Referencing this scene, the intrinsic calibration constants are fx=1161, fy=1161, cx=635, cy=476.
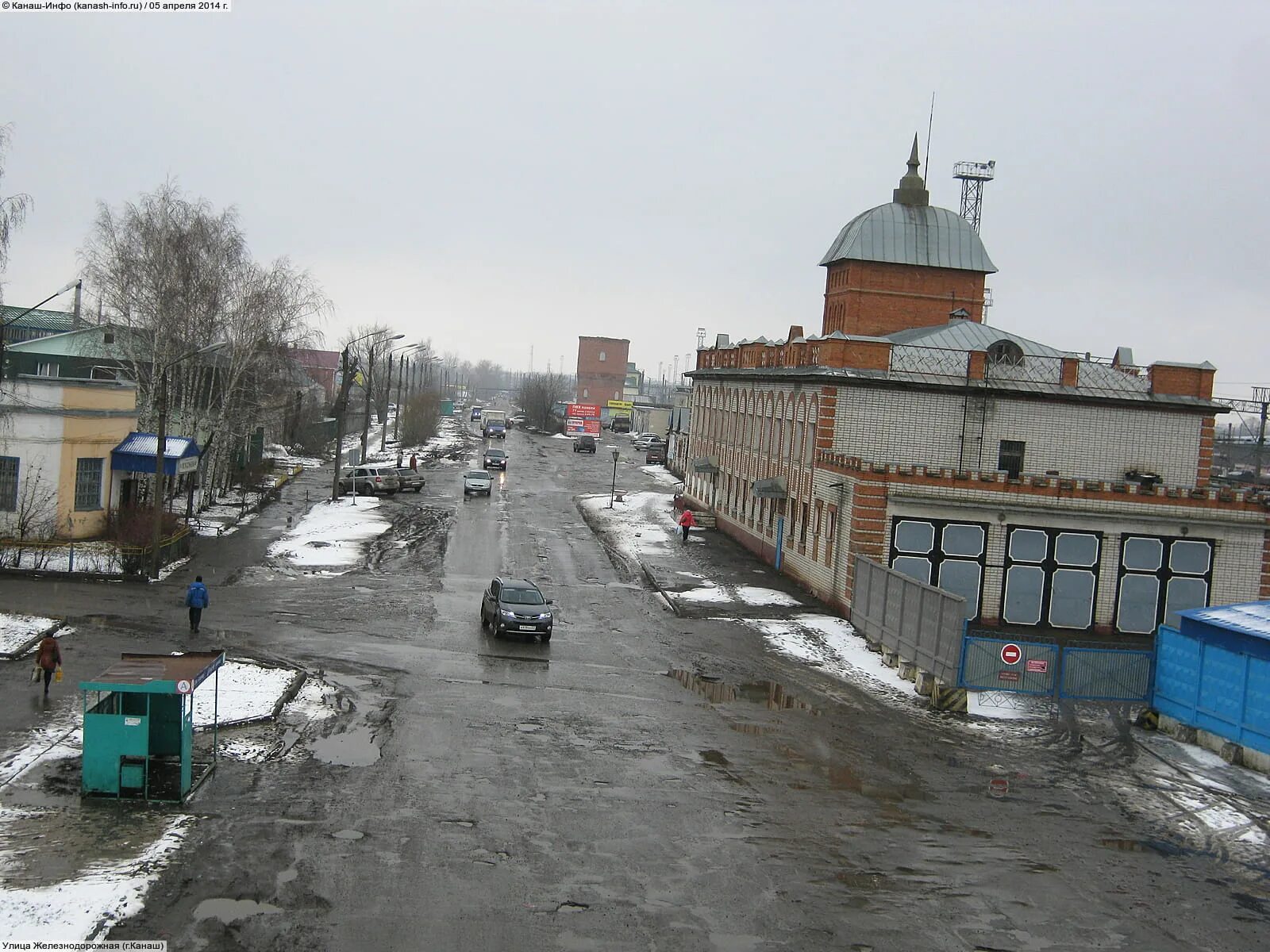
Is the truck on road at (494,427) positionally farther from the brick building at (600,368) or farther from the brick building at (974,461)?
the brick building at (974,461)

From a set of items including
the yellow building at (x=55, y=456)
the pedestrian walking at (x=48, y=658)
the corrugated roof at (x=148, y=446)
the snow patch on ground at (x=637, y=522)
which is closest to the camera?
the pedestrian walking at (x=48, y=658)

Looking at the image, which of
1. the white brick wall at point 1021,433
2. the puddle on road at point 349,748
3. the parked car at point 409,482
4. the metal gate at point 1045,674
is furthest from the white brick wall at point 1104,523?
the parked car at point 409,482

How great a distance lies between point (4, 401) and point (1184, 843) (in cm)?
3206

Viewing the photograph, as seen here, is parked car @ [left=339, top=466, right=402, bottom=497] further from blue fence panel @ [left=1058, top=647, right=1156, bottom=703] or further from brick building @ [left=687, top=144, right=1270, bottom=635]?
blue fence panel @ [left=1058, top=647, right=1156, bottom=703]

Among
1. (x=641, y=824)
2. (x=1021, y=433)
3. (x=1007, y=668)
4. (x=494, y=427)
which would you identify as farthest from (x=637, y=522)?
(x=494, y=427)

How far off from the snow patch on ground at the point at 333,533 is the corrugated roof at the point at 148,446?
4.31 metres

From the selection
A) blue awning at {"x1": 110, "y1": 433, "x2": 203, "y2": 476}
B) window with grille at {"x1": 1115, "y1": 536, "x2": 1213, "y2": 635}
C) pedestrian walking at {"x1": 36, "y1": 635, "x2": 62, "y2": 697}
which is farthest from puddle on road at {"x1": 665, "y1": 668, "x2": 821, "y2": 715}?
blue awning at {"x1": 110, "y1": 433, "x2": 203, "y2": 476}

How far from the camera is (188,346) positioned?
44.3m

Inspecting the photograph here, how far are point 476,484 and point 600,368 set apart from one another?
108 meters

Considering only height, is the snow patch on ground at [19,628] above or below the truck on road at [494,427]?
below

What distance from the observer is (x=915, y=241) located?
46.9 metres

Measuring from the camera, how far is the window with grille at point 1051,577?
31484 millimetres

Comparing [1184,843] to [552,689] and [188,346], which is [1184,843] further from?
[188,346]

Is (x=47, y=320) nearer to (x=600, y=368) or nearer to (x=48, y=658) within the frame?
(x=48, y=658)
